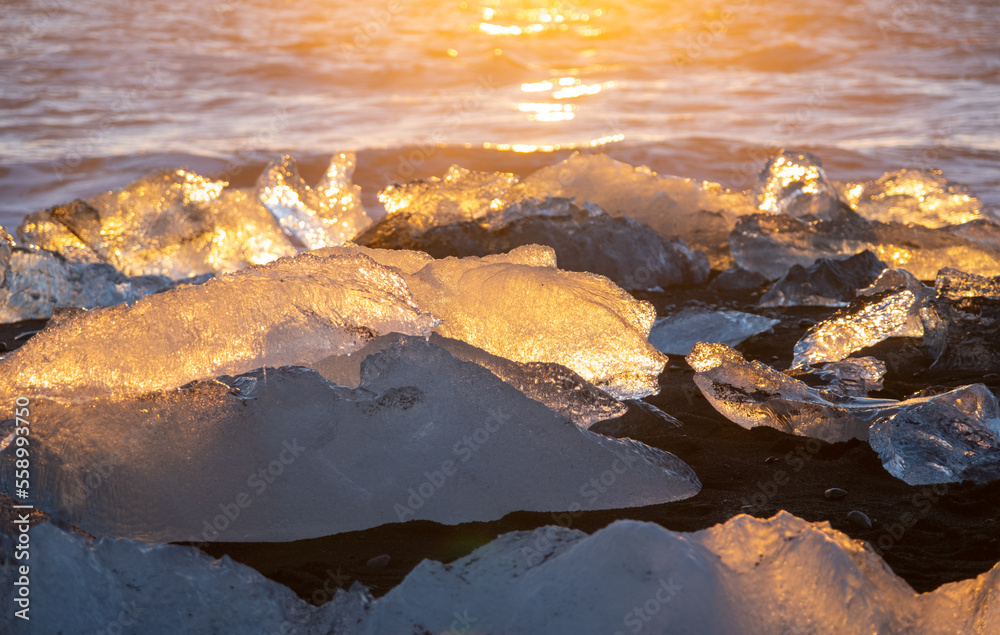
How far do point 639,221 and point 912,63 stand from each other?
10.4m

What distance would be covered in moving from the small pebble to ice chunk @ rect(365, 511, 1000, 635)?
354mm

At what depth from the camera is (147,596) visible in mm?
1482

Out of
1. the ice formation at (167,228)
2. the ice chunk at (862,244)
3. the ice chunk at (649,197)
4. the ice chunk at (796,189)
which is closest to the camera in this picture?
the ice chunk at (862,244)

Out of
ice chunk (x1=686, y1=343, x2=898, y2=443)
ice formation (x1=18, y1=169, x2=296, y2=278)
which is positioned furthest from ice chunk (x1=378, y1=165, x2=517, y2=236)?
ice chunk (x1=686, y1=343, x2=898, y2=443)

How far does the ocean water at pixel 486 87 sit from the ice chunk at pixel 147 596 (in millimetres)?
5596

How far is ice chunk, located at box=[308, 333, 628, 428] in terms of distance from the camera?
2.08 m

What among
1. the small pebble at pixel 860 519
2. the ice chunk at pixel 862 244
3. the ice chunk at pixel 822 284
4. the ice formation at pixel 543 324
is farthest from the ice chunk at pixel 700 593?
the ice chunk at pixel 862 244

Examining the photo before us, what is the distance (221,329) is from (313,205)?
2.91 m

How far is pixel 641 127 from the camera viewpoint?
9.50 meters

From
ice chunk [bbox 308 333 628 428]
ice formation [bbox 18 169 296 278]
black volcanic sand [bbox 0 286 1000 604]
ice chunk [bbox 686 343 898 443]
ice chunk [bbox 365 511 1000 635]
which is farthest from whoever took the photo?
ice formation [bbox 18 169 296 278]

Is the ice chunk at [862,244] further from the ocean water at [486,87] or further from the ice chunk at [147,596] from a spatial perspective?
the ice chunk at [147,596]

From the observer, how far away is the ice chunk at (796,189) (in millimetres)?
4461

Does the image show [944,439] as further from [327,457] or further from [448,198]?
[448,198]

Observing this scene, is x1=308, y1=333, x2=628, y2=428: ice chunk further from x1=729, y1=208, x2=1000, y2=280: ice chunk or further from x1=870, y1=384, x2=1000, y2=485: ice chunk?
x1=729, y1=208, x2=1000, y2=280: ice chunk
